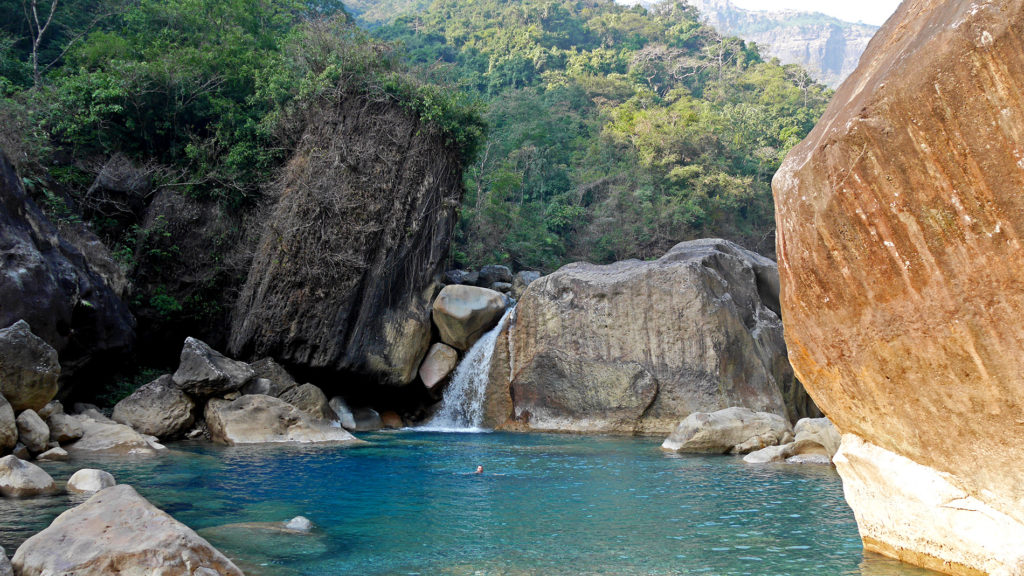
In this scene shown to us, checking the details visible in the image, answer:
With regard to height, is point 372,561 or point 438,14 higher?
point 438,14

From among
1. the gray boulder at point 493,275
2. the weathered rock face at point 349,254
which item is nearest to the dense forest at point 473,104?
the weathered rock face at point 349,254

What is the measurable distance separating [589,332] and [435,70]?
9825 millimetres

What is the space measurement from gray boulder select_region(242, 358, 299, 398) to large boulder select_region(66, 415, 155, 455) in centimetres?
353

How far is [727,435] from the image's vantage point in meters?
14.1

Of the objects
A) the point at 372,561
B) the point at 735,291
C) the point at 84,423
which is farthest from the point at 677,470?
the point at 84,423

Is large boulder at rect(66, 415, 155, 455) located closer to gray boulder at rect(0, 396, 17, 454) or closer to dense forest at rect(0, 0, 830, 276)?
gray boulder at rect(0, 396, 17, 454)

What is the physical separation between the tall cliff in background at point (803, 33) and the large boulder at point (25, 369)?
448ft

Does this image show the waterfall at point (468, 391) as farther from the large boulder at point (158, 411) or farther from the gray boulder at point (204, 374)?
the large boulder at point (158, 411)

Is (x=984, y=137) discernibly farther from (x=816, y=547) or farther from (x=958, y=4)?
(x=816, y=547)

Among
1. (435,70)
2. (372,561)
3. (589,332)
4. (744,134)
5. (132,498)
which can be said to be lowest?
(372,561)

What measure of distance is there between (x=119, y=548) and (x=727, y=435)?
11434 millimetres

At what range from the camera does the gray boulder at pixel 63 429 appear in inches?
480

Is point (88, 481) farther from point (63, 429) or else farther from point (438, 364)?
point (438, 364)

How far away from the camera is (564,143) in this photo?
40031 millimetres
